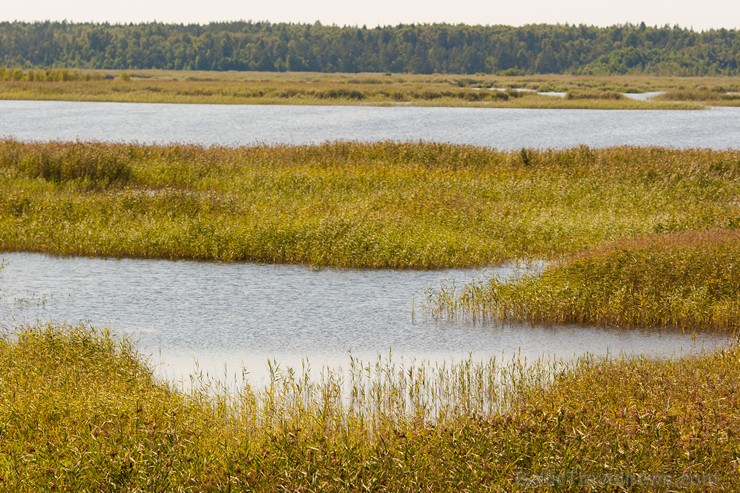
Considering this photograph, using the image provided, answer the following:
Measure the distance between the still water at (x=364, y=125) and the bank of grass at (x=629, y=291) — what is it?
118 ft

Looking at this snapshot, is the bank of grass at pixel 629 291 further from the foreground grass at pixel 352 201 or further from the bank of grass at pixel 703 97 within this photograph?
the bank of grass at pixel 703 97

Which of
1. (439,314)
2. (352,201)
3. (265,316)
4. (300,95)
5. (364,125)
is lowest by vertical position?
(364,125)

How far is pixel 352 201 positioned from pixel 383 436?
64.2 ft

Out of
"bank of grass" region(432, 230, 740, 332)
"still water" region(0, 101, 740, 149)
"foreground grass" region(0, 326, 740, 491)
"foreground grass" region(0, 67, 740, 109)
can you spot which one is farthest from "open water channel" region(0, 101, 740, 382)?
"foreground grass" region(0, 67, 740, 109)

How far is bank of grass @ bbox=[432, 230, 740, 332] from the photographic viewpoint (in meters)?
18.8

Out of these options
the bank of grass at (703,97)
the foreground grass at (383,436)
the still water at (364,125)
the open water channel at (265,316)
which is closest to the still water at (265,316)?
the open water channel at (265,316)

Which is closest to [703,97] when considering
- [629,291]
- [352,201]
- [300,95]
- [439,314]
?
[300,95]

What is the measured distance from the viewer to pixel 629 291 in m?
19.4

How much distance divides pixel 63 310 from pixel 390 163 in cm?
2027

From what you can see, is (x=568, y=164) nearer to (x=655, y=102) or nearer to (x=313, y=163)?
(x=313, y=163)

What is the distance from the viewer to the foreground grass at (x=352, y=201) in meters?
25.3

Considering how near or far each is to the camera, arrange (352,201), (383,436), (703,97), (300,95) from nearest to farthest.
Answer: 1. (383,436)
2. (352,201)
3. (300,95)
4. (703,97)

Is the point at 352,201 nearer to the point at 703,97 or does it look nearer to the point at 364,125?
the point at 364,125

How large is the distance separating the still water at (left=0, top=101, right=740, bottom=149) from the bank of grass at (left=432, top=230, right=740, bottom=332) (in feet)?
118
